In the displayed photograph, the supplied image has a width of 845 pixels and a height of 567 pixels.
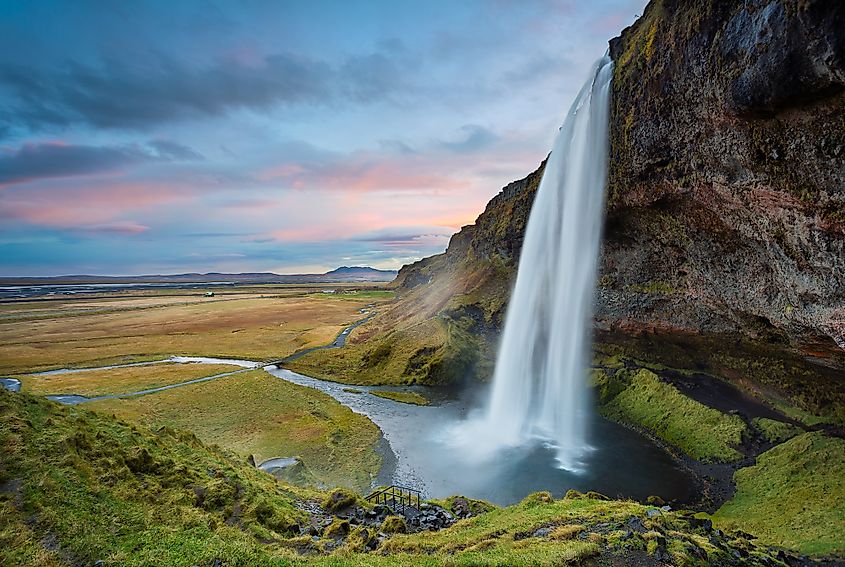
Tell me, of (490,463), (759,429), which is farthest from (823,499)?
(490,463)

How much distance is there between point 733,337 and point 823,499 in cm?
1186

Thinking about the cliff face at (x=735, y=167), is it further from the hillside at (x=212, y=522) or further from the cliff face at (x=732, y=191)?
the hillside at (x=212, y=522)

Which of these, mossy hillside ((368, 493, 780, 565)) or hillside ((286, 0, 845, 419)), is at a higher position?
hillside ((286, 0, 845, 419))

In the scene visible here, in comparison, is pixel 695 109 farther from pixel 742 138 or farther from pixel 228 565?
pixel 228 565

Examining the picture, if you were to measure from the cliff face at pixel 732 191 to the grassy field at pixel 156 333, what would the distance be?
52.9 meters

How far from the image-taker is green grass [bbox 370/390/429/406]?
1628 inches

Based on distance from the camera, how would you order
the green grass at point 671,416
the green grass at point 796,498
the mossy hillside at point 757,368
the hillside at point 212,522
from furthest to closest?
the green grass at point 671,416
the mossy hillside at point 757,368
the green grass at point 796,498
the hillside at point 212,522

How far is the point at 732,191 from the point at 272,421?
35374 mm

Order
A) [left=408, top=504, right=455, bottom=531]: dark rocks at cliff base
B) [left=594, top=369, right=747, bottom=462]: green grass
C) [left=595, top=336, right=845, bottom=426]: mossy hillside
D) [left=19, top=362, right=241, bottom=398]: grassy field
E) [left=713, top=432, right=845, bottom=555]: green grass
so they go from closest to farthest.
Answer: [left=713, top=432, right=845, bottom=555]: green grass < [left=408, top=504, right=455, bottom=531]: dark rocks at cliff base < [left=595, top=336, right=845, bottom=426]: mossy hillside < [left=594, top=369, right=747, bottom=462]: green grass < [left=19, top=362, right=241, bottom=398]: grassy field

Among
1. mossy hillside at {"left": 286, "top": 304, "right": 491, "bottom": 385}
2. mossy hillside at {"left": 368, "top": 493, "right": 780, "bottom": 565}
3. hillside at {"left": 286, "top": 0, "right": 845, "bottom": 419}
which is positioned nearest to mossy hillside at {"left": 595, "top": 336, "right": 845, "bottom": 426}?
hillside at {"left": 286, "top": 0, "right": 845, "bottom": 419}

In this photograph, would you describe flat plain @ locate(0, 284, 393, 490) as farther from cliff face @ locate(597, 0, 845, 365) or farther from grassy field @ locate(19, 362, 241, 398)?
cliff face @ locate(597, 0, 845, 365)

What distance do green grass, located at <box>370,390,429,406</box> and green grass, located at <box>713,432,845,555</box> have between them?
83.4 feet

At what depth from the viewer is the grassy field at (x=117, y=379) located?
145 feet

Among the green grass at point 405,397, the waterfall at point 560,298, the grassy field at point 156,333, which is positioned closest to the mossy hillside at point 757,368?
the waterfall at point 560,298
